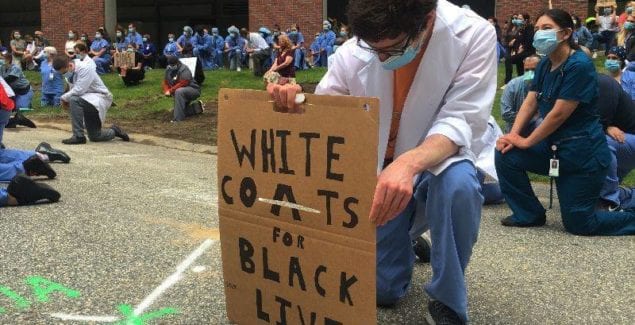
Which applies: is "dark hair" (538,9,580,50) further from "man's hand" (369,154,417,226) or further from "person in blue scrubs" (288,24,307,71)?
"person in blue scrubs" (288,24,307,71)

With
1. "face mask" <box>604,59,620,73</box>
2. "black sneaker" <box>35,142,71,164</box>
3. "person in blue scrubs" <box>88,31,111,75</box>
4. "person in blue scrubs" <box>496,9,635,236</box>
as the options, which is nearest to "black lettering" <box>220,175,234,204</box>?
"person in blue scrubs" <box>496,9,635,236</box>

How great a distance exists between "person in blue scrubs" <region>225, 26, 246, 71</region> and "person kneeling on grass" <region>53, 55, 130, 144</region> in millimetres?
11167

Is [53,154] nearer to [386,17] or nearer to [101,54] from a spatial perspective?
[386,17]

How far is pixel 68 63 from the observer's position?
9828 millimetres

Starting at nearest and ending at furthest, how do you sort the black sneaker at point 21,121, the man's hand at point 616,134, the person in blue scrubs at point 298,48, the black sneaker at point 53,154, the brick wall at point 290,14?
the man's hand at point 616,134 → the black sneaker at point 53,154 → the black sneaker at point 21,121 → the person in blue scrubs at point 298,48 → the brick wall at point 290,14

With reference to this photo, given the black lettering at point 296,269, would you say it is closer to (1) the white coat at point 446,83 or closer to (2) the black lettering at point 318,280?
(2) the black lettering at point 318,280


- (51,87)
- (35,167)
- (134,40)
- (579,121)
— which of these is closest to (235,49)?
(134,40)

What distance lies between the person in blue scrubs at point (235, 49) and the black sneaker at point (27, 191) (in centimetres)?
1623

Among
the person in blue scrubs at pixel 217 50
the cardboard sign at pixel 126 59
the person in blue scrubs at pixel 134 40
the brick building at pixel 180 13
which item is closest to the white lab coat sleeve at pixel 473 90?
the cardboard sign at pixel 126 59

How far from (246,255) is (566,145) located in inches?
109

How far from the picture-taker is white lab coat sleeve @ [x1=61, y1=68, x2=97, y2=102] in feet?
31.7

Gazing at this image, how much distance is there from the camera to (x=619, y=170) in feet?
17.0

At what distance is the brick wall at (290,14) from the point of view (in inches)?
925

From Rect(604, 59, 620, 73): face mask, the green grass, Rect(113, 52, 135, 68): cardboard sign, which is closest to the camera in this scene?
Rect(604, 59, 620, 73): face mask
